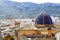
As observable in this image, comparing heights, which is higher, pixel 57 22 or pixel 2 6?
pixel 2 6

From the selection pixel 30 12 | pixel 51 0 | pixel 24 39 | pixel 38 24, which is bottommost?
pixel 24 39

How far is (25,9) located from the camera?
289 cm

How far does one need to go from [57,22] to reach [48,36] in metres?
0.25

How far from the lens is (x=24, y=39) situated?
110 inches

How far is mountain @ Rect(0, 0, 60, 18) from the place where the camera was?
9.37ft

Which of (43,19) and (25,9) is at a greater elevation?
(25,9)

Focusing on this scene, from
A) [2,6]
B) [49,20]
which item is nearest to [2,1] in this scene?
[2,6]

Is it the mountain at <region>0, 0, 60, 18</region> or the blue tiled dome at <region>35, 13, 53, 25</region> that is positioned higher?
the mountain at <region>0, 0, 60, 18</region>

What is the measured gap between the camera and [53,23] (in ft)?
9.25

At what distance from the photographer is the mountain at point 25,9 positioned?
9.37 ft

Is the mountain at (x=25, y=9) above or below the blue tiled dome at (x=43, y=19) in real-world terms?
above

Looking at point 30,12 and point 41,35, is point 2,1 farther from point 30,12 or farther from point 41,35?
point 41,35

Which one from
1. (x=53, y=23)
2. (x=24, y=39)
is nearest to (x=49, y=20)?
(x=53, y=23)

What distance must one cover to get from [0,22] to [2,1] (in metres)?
0.33
